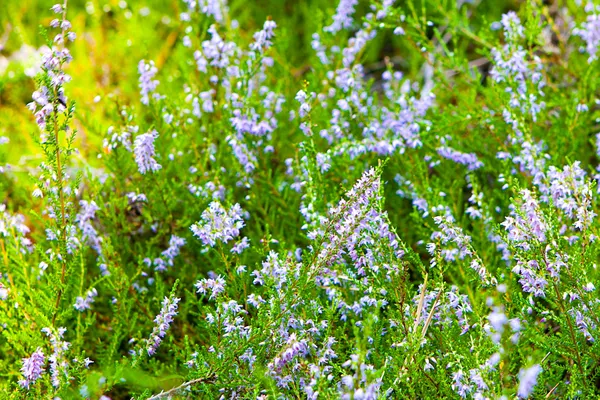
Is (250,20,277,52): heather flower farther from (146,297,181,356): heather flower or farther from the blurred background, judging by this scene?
(146,297,181,356): heather flower

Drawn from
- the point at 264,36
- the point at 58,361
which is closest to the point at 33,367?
the point at 58,361

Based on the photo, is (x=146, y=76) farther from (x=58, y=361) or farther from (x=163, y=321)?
(x=58, y=361)

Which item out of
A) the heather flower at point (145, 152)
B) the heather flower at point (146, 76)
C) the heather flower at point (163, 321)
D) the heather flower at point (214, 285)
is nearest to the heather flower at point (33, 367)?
the heather flower at point (163, 321)

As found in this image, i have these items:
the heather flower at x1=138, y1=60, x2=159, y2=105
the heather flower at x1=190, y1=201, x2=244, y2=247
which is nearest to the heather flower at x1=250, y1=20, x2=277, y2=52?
the heather flower at x1=138, y1=60, x2=159, y2=105

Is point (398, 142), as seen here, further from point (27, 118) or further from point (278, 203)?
point (27, 118)

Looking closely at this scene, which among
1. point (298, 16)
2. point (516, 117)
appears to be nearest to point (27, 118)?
point (298, 16)
